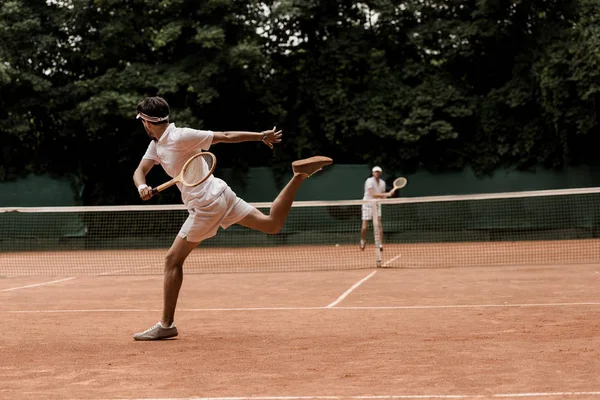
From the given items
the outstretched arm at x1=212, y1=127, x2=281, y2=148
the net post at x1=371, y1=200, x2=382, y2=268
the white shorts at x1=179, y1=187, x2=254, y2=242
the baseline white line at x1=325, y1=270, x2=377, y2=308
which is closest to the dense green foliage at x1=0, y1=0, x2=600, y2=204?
the net post at x1=371, y1=200, x2=382, y2=268

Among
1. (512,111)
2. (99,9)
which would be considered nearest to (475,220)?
(512,111)

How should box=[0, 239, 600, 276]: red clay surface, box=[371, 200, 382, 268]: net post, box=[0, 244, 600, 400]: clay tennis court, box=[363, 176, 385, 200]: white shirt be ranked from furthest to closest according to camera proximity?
box=[363, 176, 385, 200]: white shirt
box=[0, 239, 600, 276]: red clay surface
box=[371, 200, 382, 268]: net post
box=[0, 244, 600, 400]: clay tennis court

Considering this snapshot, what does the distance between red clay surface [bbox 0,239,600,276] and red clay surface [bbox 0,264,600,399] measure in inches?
122

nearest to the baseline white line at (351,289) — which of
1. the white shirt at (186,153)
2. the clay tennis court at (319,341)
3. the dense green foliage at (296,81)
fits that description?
the clay tennis court at (319,341)

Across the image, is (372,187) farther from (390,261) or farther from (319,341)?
(319,341)

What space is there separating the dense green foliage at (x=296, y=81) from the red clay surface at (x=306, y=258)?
3118mm

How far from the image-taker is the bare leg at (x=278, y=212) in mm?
6113

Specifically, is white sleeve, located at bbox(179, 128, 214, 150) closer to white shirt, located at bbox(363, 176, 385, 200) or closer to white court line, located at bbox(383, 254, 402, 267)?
white court line, located at bbox(383, 254, 402, 267)

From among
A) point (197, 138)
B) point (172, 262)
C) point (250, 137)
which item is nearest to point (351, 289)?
point (172, 262)

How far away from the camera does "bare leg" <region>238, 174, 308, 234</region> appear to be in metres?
6.11

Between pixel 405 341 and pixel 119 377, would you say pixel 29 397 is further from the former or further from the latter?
pixel 405 341

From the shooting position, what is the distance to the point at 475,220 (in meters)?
19.7

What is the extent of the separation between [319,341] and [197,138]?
5.44 feet

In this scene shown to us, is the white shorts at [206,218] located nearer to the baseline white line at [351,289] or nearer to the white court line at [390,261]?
the baseline white line at [351,289]
